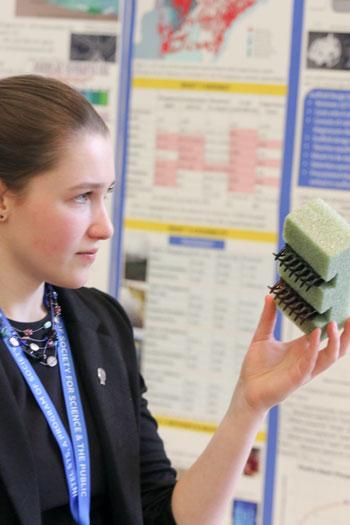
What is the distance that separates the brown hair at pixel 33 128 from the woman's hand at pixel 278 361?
1.36ft

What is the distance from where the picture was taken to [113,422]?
1.43 m

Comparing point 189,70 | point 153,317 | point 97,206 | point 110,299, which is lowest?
point 153,317

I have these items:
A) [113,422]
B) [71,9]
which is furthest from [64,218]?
[71,9]

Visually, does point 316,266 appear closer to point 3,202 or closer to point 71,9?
point 3,202

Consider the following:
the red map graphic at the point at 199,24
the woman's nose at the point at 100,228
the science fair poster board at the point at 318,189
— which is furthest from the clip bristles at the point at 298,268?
the red map graphic at the point at 199,24

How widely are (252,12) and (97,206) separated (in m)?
0.97

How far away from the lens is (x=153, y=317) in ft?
7.46

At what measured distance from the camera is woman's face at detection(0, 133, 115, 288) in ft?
4.34

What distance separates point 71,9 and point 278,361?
4.50 feet

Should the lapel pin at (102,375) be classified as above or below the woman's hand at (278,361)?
below

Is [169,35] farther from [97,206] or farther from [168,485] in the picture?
[168,485]

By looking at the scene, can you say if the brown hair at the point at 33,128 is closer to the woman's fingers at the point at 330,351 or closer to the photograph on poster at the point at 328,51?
the woman's fingers at the point at 330,351

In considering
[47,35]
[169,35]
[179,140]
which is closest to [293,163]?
[179,140]

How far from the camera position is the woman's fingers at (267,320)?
130cm
